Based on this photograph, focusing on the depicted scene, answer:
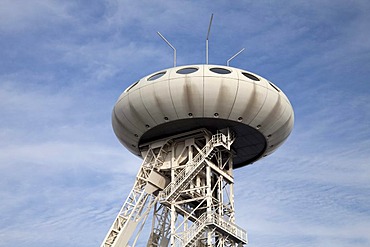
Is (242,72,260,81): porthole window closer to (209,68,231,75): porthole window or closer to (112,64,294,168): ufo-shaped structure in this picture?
(112,64,294,168): ufo-shaped structure

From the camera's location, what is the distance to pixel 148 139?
41438 millimetres

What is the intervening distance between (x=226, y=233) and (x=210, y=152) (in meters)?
5.21

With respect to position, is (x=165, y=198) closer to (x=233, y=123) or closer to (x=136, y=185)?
(x=136, y=185)

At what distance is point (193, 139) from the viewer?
40062 millimetres

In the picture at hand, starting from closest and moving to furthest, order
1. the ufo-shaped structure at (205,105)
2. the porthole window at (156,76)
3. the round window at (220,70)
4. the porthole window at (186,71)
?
the ufo-shaped structure at (205,105) < the porthole window at (186,71) < the round window at (220,70) < the porthole window at (156,76)

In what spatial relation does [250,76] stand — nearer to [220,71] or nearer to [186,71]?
[220,71]

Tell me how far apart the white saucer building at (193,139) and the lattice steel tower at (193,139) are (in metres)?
0.06

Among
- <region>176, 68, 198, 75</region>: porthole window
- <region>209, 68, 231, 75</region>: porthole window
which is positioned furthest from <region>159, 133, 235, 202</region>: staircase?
<region>176, 68, 198, 75</region>: porthole window

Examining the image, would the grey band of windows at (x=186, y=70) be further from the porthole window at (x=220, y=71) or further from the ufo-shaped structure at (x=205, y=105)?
the porthole window at (x=220, y=71)

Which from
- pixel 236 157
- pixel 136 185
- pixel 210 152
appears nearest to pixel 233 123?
pixel 210 152

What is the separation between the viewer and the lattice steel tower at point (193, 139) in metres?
37.2

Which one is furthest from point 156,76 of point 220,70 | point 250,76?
point 250,76

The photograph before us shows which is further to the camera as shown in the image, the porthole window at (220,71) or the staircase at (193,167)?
the staircase at (193,167)

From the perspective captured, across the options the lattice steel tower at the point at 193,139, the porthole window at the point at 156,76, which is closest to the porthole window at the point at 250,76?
the lattice steel tower at the point at 193,139
